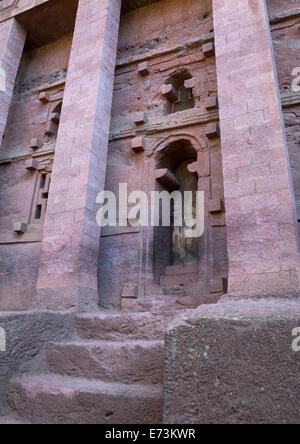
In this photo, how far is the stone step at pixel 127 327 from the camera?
12.8ft

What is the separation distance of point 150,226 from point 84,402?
3503 millimetres

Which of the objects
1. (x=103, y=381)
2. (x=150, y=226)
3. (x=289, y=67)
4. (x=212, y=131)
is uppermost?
(x=289, y=67)

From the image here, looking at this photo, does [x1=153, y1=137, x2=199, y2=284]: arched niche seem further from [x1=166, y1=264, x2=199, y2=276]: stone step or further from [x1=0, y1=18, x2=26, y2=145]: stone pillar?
[x1=0, y1=18, x2=26, y2=145]: stone pillar

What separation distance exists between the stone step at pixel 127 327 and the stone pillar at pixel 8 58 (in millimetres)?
4960

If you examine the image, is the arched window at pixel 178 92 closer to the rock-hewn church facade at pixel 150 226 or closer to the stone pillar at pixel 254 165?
the rock-hewn church facade at pixel 150 226

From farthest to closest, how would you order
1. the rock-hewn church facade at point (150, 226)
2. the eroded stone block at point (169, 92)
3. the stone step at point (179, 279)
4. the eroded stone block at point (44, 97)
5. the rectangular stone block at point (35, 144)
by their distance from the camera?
1. the eroded stone block at point (44, 97)
2. the rectangular stone block at point (35, 144)
3. the eroded stone block at point (169, 92)
4. the stone step at point (179, 279)
5. the rock-hewn church facade at point (150, 226)

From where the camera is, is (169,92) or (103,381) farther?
(169,92)

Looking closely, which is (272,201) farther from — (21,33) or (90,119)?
(21,33)

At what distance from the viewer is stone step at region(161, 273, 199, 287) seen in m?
5.64

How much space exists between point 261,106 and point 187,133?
216cm

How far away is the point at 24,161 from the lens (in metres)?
8.05

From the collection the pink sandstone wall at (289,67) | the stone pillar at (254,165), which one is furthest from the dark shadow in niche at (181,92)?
the stone pillar at (254,165)

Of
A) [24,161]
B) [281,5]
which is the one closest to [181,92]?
[281,5]

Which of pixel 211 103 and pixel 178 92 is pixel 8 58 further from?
pixel 211 103
